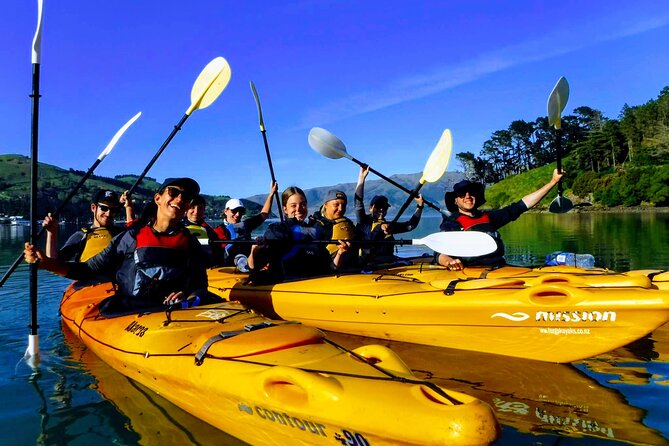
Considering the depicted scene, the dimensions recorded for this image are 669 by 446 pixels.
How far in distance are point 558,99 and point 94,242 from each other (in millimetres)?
7250

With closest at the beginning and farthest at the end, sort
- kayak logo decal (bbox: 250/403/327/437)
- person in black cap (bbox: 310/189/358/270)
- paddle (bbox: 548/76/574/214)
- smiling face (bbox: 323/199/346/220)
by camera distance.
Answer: kayak logo decal (bbox: 250/403/327/437) < person in black cap (bbox: 310/189/358/270) < smiling face (bbox: 323/199/346/220) < paddle (bbox: 548/76/574/214)

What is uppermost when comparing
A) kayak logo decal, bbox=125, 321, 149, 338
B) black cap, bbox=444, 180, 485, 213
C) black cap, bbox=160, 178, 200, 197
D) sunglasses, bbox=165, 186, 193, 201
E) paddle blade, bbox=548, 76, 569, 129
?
paddle blade, bbox=548, 76, 569, 129

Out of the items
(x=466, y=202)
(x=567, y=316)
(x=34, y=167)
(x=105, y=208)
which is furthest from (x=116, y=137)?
(x=567, y=316)

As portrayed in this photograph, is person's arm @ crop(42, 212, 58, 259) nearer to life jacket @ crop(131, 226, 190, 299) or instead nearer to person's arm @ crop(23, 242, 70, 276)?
person's arm @ crop(23, 242, 70, 276)

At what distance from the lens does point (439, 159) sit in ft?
31.6

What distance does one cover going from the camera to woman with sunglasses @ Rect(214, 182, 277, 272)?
295 inches

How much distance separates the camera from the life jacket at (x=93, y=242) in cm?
631

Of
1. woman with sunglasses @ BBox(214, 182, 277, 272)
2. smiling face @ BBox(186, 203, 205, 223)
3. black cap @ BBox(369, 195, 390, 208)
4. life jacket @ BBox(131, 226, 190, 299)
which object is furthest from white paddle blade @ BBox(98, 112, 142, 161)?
black cap @ BBox(369, 195, 390, 208)

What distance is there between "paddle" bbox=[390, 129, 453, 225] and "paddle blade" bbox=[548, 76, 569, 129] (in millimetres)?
2140

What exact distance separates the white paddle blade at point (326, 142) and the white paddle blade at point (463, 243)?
164 inches

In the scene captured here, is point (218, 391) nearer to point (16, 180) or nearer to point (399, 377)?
point (399, 377)

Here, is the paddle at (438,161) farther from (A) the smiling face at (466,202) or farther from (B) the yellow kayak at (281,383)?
(B) the yellow kayak at (281,383)

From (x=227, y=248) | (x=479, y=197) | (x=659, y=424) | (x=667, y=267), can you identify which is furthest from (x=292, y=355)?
(x=667, y=267)

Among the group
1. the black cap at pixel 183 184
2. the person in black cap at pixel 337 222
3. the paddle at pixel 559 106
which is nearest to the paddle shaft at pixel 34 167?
the black cap at pixel 183 184
